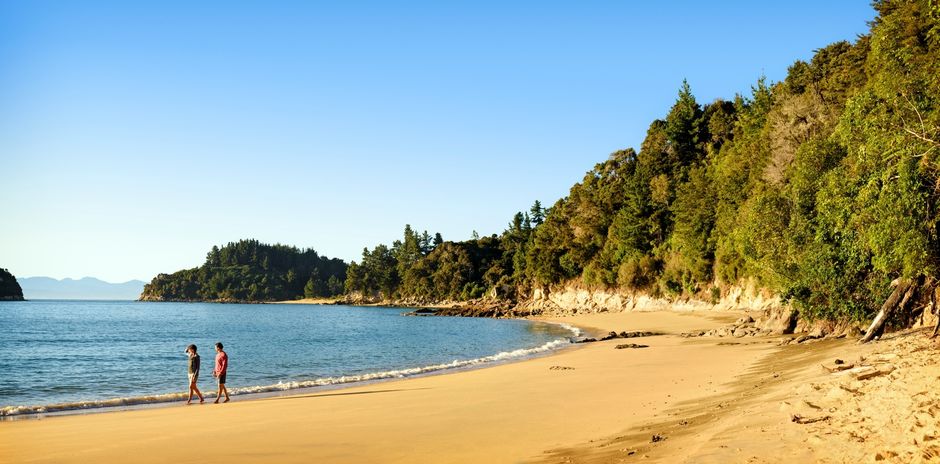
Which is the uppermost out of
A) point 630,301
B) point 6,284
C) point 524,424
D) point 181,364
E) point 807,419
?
point 6,284

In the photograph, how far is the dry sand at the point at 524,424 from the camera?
8805 mm

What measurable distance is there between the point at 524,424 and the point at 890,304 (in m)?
16.5

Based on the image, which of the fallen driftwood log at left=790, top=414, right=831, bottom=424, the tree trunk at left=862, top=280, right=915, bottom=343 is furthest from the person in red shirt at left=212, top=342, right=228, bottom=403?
the tree trunk at left=862, top=280, right=915, bottom=343

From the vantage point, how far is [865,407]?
9.25 metres

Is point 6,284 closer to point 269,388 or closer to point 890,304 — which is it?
point 269,388

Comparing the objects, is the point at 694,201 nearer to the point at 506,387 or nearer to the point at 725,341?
the point at 725,341

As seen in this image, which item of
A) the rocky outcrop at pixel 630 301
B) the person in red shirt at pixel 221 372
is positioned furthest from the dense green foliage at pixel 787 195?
the person in red shirt at pixel 221 372

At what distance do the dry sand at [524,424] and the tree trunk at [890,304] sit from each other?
1851 mm

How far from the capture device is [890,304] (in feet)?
71.8

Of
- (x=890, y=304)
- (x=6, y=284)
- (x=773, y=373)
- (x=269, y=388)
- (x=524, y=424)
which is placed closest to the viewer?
(x=524, y=424)

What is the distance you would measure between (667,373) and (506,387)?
543 cm

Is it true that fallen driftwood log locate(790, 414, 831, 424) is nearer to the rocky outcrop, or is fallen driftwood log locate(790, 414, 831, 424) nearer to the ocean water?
the ocean water

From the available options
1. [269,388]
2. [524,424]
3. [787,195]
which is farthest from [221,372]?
[787,195]

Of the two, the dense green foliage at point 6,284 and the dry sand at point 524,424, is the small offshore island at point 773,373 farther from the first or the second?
the dense green foliage at point 6,284
